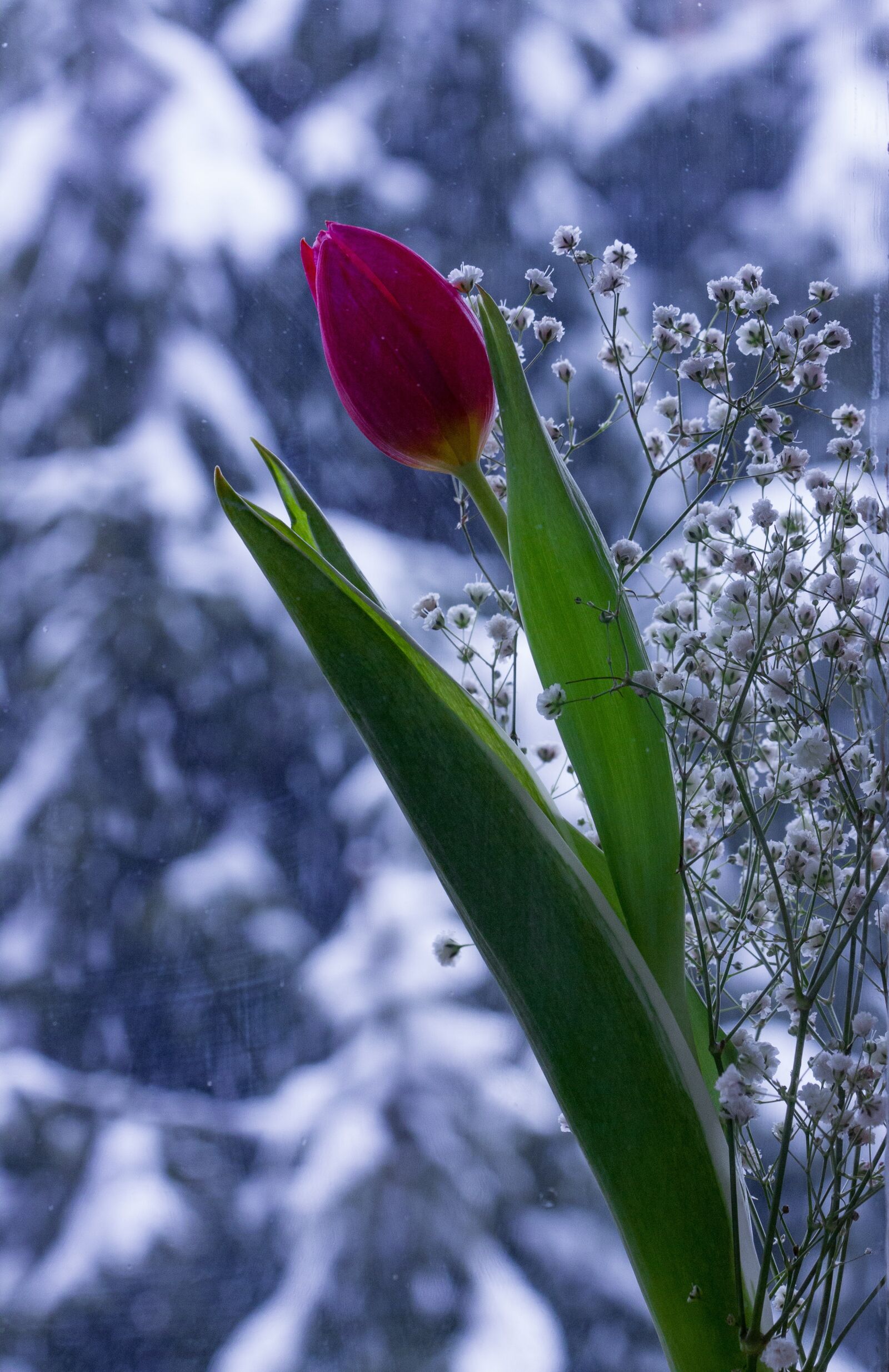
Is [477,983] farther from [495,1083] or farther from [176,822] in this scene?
[176,822]

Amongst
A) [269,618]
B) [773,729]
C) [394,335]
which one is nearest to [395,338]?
[394,335]

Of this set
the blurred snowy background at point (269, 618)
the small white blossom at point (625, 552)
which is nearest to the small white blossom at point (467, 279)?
the small white blossom at point (625, 552)

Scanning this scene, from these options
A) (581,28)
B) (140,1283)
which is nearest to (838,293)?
(581,28)

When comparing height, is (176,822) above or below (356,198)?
below

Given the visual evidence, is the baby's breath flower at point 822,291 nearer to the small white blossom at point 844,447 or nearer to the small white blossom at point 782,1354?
the small white blossom at point 844,447

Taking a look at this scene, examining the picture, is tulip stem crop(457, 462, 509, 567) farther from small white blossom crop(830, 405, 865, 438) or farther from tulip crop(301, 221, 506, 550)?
small white blossom crop(830, 405, 865, 438)

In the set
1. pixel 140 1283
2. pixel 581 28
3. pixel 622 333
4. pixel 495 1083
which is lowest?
pixel 140 1283

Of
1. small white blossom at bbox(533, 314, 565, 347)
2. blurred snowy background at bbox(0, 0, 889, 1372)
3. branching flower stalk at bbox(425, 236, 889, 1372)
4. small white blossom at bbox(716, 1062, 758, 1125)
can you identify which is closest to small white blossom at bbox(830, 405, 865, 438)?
branching flower stalk at bbox(425, 236, 889, 1372)
